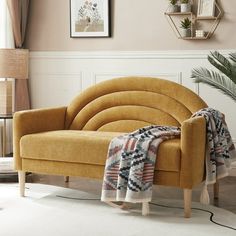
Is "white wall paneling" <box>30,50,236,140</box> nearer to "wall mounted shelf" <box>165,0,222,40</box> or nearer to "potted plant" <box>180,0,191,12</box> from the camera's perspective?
"wall mounted shelf" <box>165,0,222,40</box>

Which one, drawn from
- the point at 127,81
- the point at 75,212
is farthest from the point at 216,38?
the point at 75,212

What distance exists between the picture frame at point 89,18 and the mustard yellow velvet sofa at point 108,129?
103cm

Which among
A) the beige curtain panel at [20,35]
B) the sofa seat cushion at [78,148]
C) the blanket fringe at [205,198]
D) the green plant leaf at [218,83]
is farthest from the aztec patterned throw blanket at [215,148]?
the beige curtain panel at [20,35]

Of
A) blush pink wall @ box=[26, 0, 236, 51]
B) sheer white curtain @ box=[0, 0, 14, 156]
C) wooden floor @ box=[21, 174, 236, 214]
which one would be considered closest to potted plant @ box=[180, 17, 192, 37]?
blush pink wall @ box=[26, 0, 236, 51]

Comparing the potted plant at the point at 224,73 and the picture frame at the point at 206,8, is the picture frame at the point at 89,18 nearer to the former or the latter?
the picture frame at the point at 206,8

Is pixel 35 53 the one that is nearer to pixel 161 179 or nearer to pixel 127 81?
pixel 127 81

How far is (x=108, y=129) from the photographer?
487 centimetres

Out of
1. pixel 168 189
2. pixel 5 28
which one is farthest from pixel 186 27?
pixel 5 28

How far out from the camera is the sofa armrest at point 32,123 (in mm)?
4488

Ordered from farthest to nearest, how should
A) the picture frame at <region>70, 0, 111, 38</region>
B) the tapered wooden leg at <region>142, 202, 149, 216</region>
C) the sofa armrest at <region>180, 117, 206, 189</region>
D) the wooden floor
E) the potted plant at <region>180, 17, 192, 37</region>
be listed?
1. the picture frame at <region>70, 0, 111, 38</region>
2. the potted plant at <region>180, 17, 192, 37</region>
3. the wooden floor
4. the tapered wooden leg at <region>142, 202, 149, 216</region>
5. the sofa armrest at <region>180, 117, 206, 189</region>

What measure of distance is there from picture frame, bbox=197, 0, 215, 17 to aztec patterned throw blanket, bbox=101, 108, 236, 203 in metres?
1.37

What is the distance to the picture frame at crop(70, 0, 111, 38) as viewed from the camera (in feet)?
18.8

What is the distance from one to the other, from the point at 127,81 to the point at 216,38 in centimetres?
104

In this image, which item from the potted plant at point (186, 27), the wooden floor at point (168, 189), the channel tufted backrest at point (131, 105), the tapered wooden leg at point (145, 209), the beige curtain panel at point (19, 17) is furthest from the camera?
the beige curtain panel at point (19, 17)
